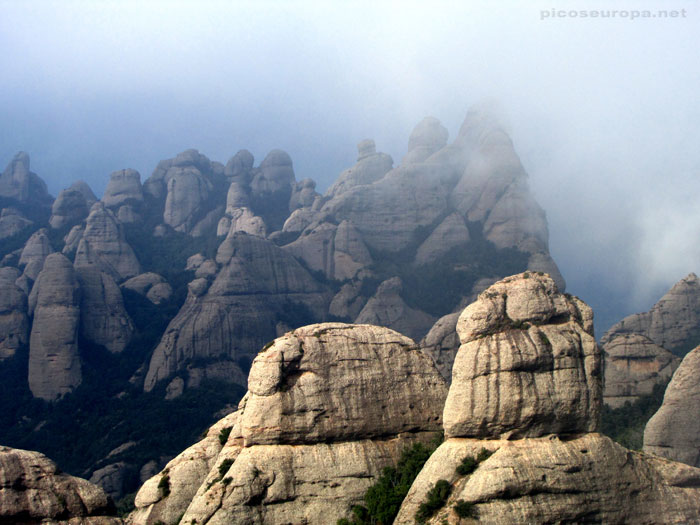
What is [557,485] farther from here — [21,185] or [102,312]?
[21,185]

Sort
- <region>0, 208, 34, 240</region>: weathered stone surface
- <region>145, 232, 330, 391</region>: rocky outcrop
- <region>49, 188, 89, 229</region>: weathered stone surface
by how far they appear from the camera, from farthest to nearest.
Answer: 1. <region>0, 208, 34, 240</region>: weathered stone surface
2. <region>49, 188, 89, 229</region>: weathered stone surface
3. <region>145, 232, 330, 391</region>: rocky outcrop

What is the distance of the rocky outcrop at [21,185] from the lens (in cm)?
19088

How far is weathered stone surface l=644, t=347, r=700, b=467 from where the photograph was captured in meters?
63.5

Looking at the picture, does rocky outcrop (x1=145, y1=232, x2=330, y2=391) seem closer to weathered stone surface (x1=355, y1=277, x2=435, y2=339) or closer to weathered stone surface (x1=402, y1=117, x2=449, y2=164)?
weathered stone surface (x1=355, y1=277, x2=435, y2=339)

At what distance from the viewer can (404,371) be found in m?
51.8

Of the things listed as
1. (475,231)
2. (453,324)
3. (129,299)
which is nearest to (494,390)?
(453,324)

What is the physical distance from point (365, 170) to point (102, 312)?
76.0 m

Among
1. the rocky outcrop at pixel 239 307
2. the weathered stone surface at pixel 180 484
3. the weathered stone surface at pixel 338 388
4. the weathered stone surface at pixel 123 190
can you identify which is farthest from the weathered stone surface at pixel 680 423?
the weathered stone surface at pixel 123 190

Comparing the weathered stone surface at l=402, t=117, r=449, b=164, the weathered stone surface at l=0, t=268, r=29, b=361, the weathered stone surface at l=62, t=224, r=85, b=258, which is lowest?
the weathered stone surface at l=0, t=268, r=29, b=361

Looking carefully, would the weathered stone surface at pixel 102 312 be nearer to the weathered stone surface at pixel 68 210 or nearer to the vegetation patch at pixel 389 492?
the weathered stone surface at pixel 68 210

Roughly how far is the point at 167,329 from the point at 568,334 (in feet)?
275

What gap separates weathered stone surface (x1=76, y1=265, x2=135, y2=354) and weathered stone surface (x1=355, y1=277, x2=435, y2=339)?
34308 mm

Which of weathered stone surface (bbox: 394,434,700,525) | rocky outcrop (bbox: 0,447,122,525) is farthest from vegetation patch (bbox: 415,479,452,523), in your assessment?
rocky outcrop (bbox: 0,447,122,525)

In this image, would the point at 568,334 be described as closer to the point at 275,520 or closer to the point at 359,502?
the point at 359,502
